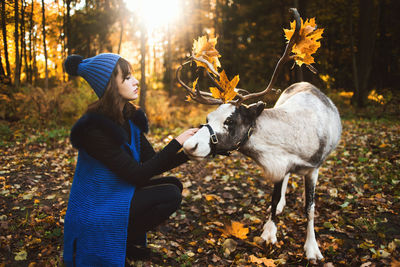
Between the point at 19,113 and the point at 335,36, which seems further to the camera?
the point at 335,36

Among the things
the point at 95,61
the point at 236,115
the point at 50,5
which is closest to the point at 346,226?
the point at 236,115

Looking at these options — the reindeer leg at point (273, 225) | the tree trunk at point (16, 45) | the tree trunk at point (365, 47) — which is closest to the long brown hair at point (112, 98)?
the reindeer leg at point (273, 225)

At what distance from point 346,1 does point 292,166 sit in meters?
16.6

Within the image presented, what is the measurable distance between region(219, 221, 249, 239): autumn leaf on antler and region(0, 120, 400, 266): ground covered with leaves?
0.01 metres

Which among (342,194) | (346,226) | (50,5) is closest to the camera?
(346,226)

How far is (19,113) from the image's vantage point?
8586 millimetres

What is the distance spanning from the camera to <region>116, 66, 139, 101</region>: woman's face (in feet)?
6.82

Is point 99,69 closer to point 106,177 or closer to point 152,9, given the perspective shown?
point 106,177

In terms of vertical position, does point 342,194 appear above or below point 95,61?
below

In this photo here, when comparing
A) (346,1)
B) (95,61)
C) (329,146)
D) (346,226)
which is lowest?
(346,226)

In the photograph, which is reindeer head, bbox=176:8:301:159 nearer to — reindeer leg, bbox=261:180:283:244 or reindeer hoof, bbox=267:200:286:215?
reindeer leg, bbox=261:180:283:244

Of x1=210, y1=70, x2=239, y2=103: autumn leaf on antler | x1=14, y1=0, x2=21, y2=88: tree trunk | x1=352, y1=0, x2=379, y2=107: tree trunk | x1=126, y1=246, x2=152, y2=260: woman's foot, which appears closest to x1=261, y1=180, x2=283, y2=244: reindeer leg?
x1=210, y1=70, x2=239, y2=103: autumn leaf on antler

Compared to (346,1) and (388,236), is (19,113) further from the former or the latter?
(346,1)

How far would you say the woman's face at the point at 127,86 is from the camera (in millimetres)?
2078
